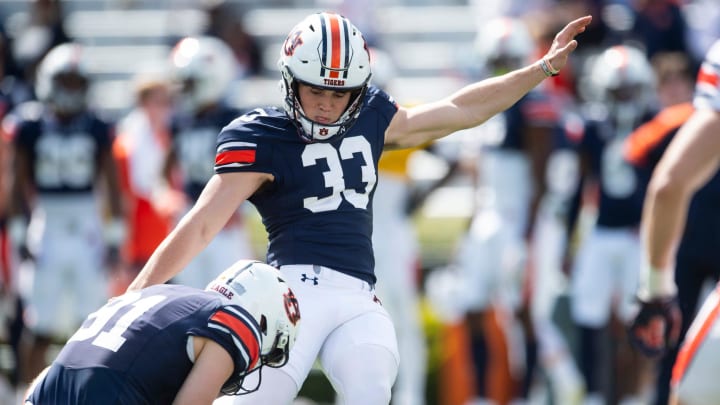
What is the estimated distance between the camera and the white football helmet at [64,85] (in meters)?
8.76

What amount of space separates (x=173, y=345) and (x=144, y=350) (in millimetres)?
87

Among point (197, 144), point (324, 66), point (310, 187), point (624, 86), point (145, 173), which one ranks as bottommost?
point (145, 173)

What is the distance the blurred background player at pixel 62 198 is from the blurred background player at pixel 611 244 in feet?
9.73

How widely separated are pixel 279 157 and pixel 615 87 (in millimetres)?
4101

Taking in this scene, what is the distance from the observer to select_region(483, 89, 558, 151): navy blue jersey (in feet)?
28.3

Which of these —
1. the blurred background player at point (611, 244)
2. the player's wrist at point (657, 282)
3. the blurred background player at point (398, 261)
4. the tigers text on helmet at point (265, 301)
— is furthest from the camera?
the blurred background player at point (398, 261)

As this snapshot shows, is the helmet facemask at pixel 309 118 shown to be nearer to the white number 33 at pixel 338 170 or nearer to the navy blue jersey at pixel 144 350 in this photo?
the white number 33 at pixel 338 170

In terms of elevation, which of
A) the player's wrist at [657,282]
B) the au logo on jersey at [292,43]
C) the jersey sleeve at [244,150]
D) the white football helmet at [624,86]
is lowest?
the white football helmet at [624,86]

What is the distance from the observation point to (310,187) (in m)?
4.93

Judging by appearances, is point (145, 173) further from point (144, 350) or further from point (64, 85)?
→ point (144, 350)

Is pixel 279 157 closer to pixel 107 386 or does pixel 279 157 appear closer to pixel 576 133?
pixel 107 386

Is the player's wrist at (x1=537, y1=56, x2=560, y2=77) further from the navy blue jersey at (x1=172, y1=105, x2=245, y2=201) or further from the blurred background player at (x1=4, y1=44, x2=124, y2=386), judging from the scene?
the blurred background player at (x1=4, y1=44, x2=124, y2=386)

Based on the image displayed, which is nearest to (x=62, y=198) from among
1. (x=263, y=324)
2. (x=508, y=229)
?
(x=508, y=229)

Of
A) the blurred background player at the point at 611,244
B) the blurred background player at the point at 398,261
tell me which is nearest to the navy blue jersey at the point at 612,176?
the blurred background player at the point at 611,244
